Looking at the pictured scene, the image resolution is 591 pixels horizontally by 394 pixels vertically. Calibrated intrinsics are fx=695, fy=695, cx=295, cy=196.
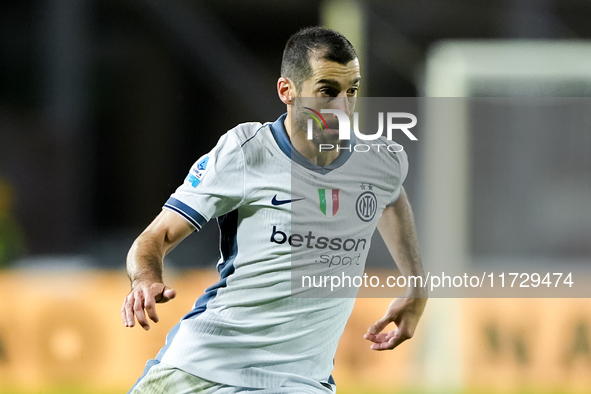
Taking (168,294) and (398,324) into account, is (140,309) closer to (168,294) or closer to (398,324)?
(168,294)

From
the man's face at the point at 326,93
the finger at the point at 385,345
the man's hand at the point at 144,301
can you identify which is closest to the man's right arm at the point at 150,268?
the man's hand at the point at 144,301

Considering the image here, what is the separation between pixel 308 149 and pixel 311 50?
0.34 m

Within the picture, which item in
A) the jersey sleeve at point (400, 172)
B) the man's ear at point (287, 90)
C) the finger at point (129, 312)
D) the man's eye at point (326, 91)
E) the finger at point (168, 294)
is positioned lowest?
the finger at point (129, 312)

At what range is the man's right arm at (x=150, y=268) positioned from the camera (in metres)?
1.79

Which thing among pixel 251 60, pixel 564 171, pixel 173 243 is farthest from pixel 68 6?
pixel 173 243

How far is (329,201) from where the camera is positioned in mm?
2320

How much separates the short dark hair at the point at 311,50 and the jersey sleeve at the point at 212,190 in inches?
14.1

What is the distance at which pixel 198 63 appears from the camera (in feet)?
23.8

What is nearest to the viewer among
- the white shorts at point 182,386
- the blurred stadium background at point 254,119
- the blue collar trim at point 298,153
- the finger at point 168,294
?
the finger at point 168,294

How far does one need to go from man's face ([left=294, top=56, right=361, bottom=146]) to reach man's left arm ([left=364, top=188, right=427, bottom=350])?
371mm

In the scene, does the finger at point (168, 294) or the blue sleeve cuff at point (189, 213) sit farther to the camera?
the blue sleeve cuff at point (189, 213)

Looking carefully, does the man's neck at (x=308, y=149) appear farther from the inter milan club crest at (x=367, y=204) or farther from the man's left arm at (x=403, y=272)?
the man's left arm at (x=403, y=272)

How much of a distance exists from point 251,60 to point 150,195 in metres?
1.70

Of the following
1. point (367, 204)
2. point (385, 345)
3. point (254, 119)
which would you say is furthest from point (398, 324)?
point (254, 119)
